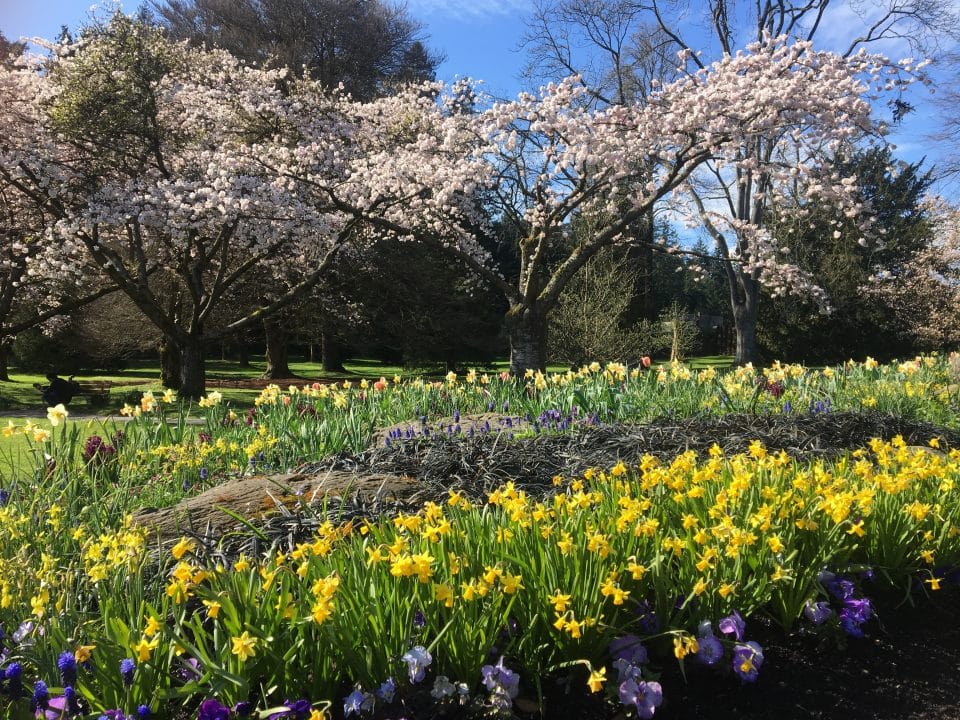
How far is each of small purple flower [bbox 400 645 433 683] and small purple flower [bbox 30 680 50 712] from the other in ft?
2.89

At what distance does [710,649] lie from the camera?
214 cm

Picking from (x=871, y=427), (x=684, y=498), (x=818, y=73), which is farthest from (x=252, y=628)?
(x=818, y=73)

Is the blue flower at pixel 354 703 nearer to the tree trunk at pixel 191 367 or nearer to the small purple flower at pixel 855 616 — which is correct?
the small purple flower at pixel 855 616

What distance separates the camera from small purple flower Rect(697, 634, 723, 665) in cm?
213

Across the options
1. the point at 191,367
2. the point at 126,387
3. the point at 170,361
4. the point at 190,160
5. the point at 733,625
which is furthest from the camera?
the point at 126,387

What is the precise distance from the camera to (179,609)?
6.39 feet

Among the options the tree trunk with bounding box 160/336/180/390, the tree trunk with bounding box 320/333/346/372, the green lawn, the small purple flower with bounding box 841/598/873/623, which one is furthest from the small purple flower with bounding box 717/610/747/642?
the tree trunk with bounding box 320/333/346/372

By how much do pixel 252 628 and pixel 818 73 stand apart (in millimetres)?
12378

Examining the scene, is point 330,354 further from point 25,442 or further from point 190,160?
point 25,442

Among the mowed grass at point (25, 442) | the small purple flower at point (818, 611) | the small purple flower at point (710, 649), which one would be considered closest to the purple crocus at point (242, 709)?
the small purple flower at point (710, 649)

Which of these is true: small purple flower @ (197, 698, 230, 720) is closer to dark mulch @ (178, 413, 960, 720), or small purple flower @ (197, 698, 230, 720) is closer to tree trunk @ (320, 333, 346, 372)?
dark mulch @ (178, 413, 960, 720)

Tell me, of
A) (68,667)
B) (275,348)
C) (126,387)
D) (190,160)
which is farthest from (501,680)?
(275,348)

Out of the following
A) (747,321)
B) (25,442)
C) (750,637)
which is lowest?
(25,442)

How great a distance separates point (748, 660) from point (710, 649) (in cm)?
11
